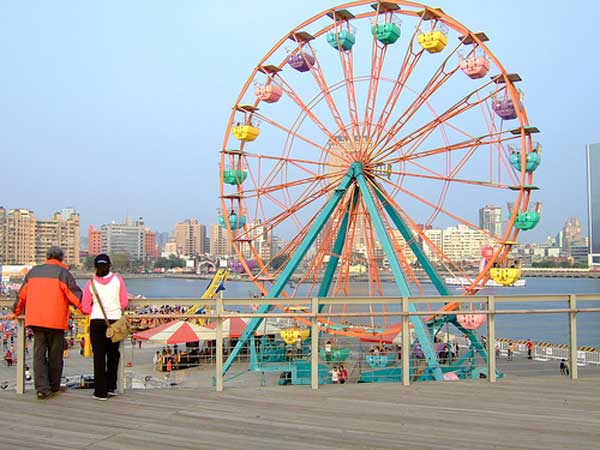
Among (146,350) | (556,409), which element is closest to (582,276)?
(146,350)

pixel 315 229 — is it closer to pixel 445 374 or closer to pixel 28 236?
pixel 445 374

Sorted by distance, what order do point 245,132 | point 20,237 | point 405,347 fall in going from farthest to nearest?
point 20,237 → point 245,132 → point 405,347

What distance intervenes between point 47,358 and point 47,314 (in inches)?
18.5

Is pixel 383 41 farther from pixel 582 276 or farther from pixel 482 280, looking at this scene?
pixel 582 276

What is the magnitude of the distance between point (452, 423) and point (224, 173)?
15957 mm

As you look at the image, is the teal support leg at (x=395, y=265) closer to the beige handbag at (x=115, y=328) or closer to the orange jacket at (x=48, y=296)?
the beige handbag at (x=115, y=328)

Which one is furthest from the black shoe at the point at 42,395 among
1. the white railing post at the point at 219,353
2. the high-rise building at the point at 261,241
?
the high-rise building at the point at 261,241

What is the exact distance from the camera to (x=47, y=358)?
20.0 ft

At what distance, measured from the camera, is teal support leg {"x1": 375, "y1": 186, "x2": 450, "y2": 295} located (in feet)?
57.0

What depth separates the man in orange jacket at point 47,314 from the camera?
Result: 5953 millimetres

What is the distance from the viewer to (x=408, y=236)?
57.0ft

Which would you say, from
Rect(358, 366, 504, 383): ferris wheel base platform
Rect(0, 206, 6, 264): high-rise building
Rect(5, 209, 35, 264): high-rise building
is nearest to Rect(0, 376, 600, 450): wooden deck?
Rect(358, 366, 504, 383): ferris wheel base platform

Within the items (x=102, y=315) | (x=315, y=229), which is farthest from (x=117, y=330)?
(x=315, y=229)

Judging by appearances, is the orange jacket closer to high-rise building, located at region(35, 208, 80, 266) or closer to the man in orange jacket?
the man in orange jacket
